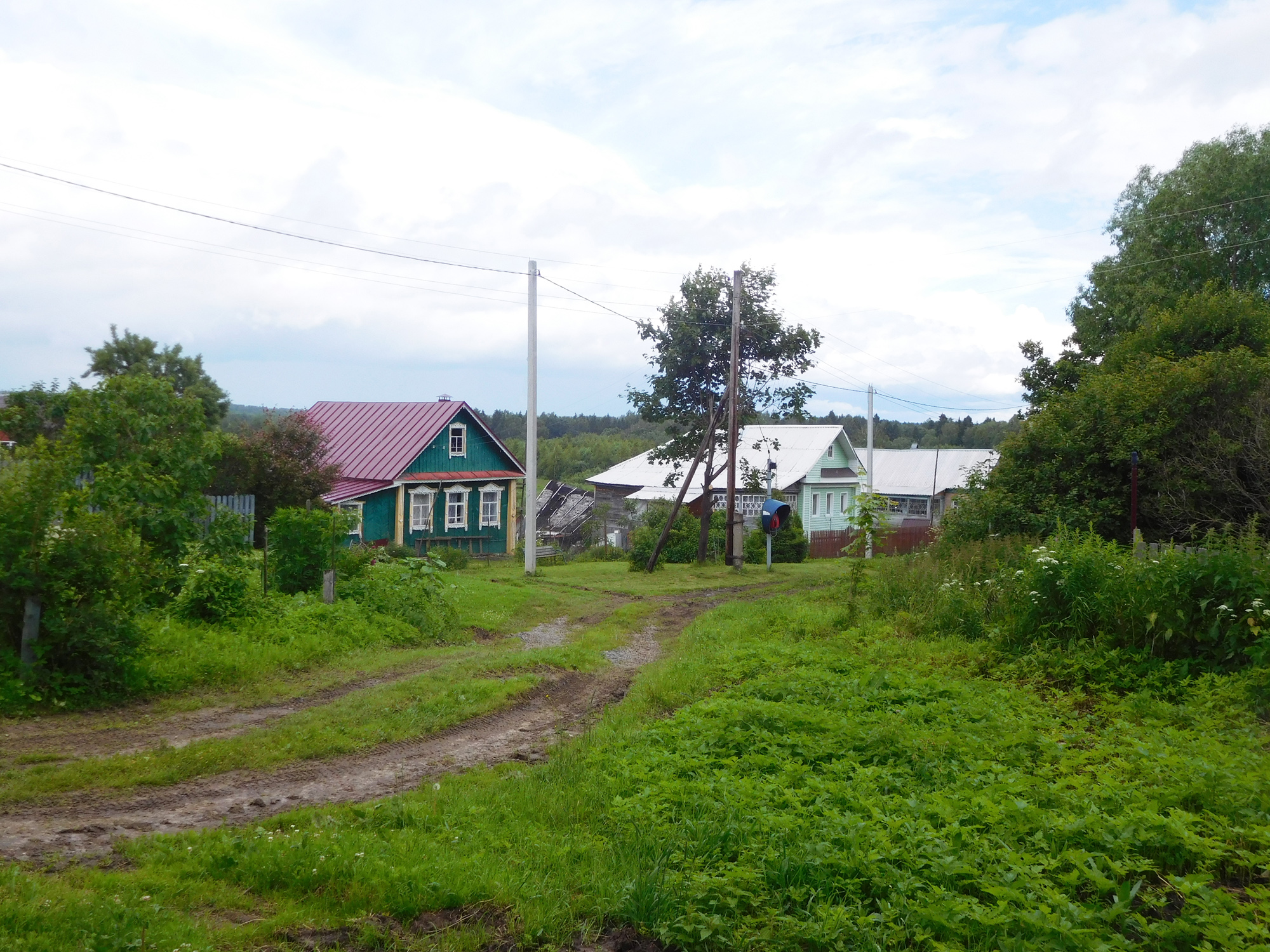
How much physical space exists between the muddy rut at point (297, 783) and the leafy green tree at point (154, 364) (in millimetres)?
35579

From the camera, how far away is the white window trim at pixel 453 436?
3581 cm

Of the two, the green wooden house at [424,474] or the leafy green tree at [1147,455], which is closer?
the leafy green tree at [1147,455]

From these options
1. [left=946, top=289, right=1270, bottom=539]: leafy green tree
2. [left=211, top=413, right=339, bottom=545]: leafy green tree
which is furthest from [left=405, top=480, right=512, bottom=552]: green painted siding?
[left=946, top=289, right=1270, bottom=539]: leafy green tree

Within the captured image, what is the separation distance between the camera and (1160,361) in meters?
19.1

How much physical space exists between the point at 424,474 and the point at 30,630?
26014 mm

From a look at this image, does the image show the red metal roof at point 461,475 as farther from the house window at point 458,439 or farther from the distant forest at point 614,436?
the distant forest at point 614,436

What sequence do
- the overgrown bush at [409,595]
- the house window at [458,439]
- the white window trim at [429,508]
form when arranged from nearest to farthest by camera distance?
the overgrown bush at [409,595] < the white window trim at [429,508] < the house window at [458,439]

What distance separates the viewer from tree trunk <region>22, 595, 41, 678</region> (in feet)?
28.5

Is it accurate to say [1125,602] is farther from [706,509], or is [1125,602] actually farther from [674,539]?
[674,539]

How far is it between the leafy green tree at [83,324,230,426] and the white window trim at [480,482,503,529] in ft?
42.5

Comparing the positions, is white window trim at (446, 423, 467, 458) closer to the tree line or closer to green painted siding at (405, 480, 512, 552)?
green painted siding at (405, 480, 512, 552)

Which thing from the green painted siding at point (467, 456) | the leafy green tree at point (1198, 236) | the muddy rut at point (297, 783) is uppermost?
the leafy green tree at point (1198, 236)

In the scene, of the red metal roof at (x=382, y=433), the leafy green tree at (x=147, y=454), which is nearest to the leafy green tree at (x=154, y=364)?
the red metal roof at (x=382, y=433)

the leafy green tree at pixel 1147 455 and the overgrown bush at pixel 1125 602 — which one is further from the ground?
the leafy green tree at pixel 1147 455
